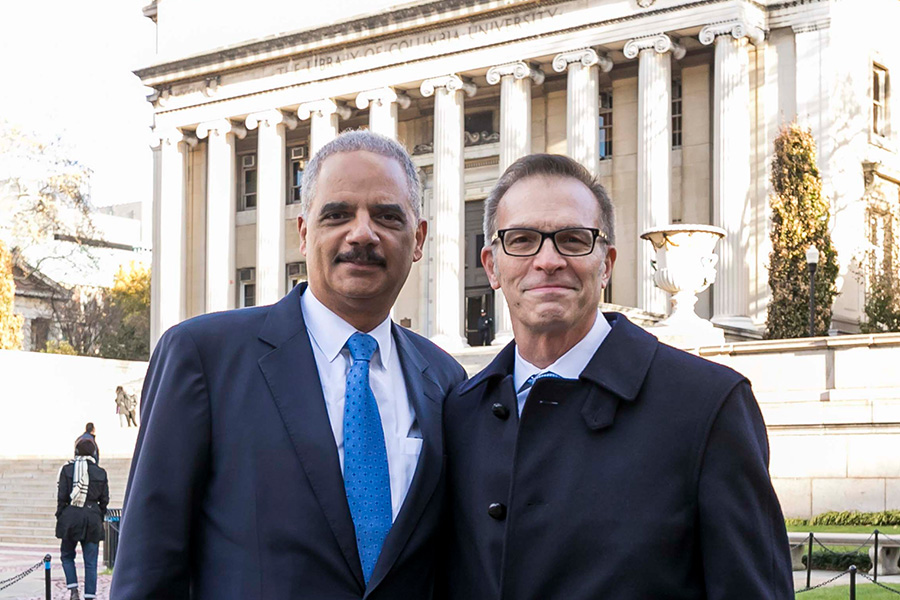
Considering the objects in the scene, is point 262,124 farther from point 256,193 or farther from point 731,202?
point 731,202

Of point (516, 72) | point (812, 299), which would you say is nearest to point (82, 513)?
point (812, 299)


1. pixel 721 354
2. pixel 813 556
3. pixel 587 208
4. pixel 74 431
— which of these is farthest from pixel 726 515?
pixel 74 431

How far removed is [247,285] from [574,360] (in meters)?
47.2

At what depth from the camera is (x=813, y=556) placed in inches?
577

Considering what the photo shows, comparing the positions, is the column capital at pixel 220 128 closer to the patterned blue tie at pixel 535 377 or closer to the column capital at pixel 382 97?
the column capital at pixel 382 97

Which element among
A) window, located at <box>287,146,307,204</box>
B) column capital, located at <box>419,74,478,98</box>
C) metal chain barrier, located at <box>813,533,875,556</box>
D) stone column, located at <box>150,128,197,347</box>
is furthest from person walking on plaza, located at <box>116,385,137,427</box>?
metal chain barrier, located at <box>813,533,875,556</box>

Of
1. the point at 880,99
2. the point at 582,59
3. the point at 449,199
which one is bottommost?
the point at 449,199

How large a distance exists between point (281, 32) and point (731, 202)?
1830 centimetres

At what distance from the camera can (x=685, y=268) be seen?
23.7 meters

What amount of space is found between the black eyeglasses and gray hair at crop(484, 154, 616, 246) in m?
0.11

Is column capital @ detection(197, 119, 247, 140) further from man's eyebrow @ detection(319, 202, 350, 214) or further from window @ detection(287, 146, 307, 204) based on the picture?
man's eyebrow @ detection(319, 202, 350, 214)

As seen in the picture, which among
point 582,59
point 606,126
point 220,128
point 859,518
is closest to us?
point 859,518

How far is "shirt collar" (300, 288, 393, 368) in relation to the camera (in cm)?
426

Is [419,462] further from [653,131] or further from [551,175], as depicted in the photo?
[653,131]
